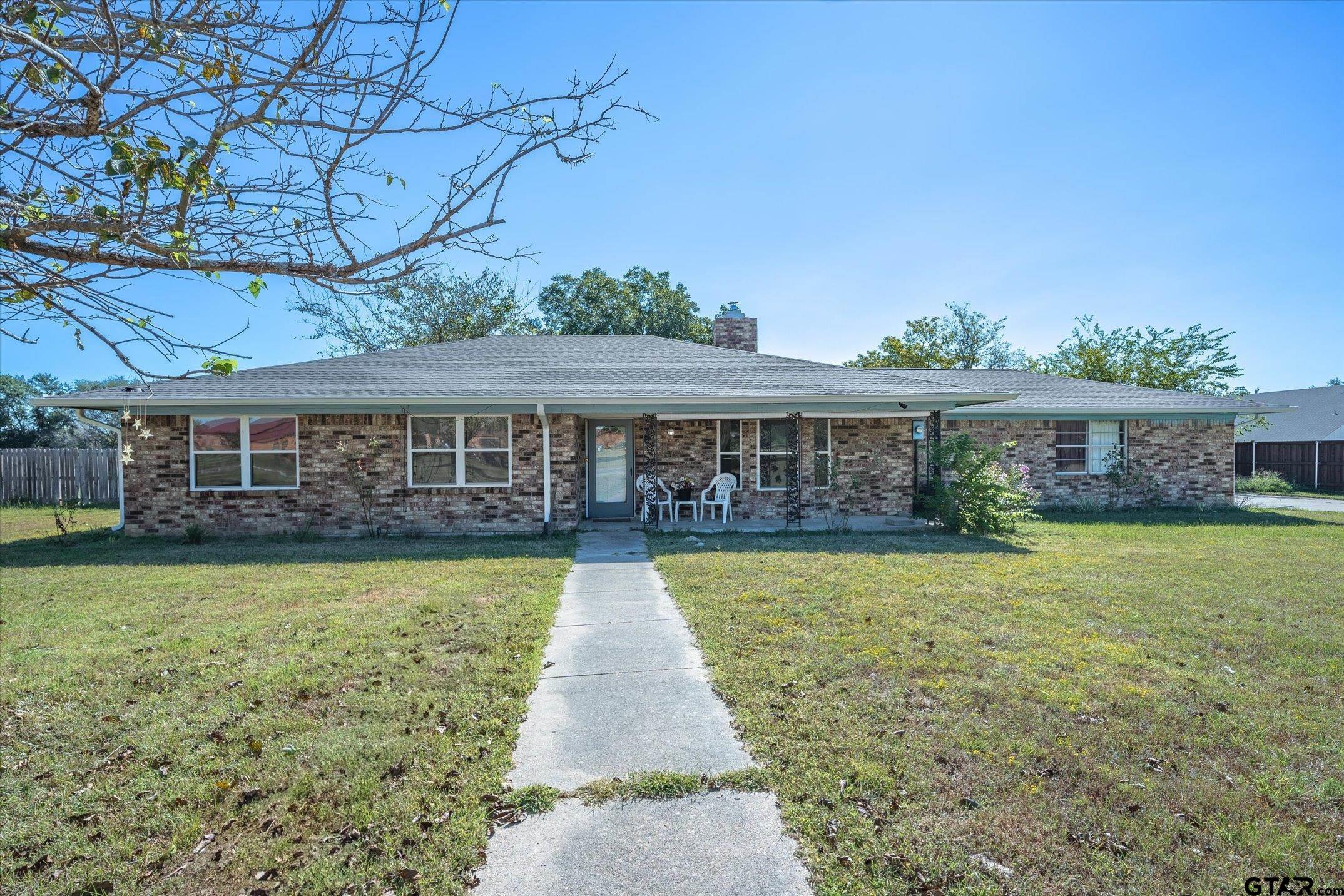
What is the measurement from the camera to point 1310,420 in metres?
25.5

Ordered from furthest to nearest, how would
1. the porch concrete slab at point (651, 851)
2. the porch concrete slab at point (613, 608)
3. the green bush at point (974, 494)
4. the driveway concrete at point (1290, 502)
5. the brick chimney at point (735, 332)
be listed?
the brick chimney at point (735, 332) → the driveway concrete at point (1290, 502) → the green bush at point (974, 494) → the porch concrete slab at point (613, 608) → the porch concrete slab at point (651, 851)

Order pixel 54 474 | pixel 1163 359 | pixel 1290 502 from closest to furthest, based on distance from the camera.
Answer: pixel 54 474, pixel 1290 502, pixel 1163 359

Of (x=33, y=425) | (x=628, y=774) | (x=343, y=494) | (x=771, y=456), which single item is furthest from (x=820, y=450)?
(x=33, y=425)

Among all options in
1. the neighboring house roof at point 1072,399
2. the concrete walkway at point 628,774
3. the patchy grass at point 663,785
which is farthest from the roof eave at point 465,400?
the patchy grass at point 663,785

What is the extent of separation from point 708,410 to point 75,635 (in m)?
8.79

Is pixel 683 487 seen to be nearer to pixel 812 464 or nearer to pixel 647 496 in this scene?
pixel 647 496

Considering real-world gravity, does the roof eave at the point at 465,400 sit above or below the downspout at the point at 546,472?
above

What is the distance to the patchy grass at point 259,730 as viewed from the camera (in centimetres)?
262

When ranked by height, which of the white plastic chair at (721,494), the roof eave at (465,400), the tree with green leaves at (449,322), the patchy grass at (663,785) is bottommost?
the patchy grass at (663,785)

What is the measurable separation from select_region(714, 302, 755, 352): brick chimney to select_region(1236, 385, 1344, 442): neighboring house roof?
786 inches

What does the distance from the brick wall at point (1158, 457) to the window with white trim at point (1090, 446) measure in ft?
0.55

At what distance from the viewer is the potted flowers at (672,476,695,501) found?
1353 centimetres

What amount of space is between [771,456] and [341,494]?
8.28 meters

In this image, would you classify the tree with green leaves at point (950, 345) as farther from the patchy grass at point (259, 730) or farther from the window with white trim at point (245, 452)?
the patchy grass at point (259, 730)
